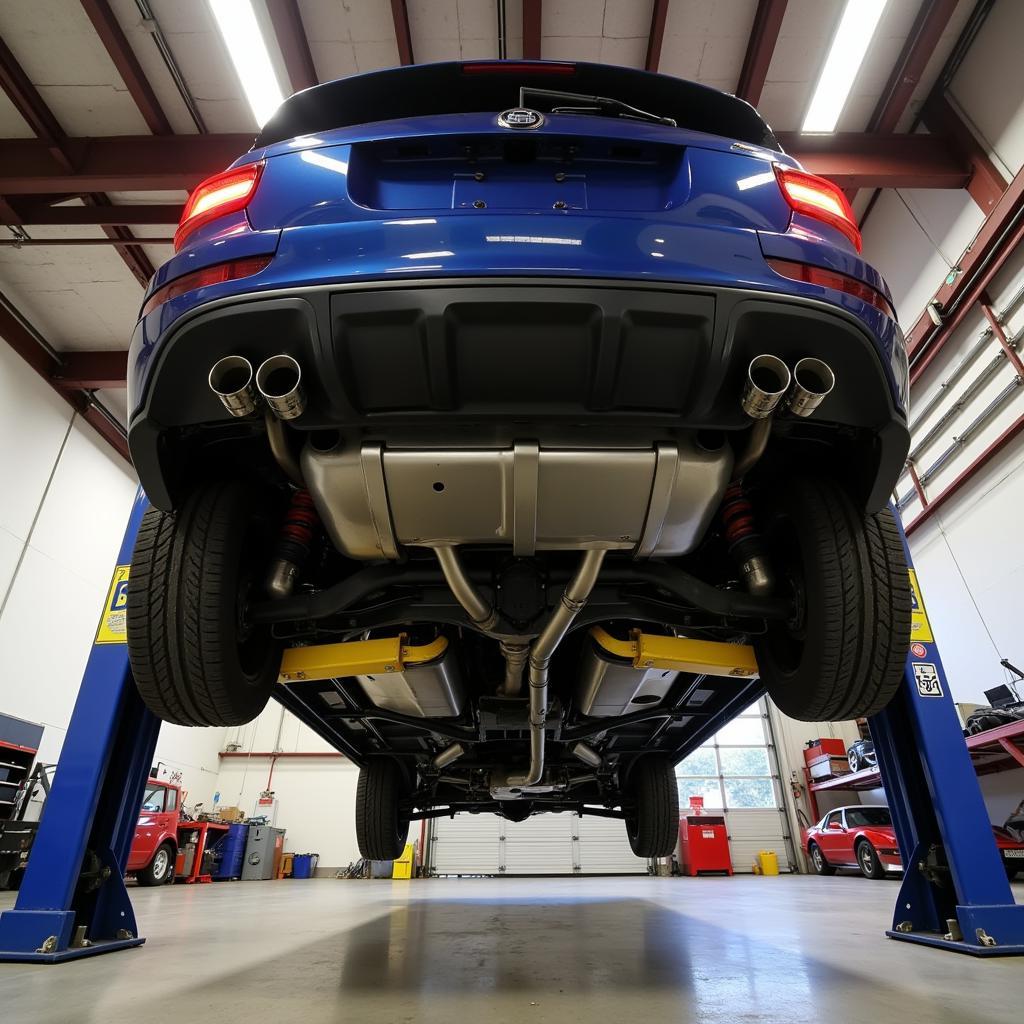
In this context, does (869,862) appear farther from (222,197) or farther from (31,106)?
(31,106)

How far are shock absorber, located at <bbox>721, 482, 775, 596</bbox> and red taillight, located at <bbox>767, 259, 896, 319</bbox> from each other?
0.48 meters

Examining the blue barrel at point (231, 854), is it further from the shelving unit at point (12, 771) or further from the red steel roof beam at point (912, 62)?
the red steel roof beam at point (912, 62)

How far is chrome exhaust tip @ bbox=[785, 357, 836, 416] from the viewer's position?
3.22 feet

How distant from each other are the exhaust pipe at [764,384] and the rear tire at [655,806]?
2.76 meters

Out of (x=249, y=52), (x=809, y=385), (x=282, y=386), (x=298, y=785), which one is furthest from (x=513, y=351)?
(x=298, y=785)

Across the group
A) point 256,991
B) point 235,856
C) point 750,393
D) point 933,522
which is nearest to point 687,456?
point 750,393

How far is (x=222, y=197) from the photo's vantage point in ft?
3.73

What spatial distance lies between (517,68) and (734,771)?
40.5 ft

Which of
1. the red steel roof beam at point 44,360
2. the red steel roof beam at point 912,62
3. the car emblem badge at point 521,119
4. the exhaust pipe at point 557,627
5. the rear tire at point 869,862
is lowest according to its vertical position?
the rear tire at point 869,862

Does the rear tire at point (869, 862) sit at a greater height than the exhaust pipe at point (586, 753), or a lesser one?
lesser

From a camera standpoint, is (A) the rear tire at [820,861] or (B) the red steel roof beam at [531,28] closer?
(B) the red steel roof beam at [531,28]

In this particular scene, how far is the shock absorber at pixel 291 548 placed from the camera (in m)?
1.43

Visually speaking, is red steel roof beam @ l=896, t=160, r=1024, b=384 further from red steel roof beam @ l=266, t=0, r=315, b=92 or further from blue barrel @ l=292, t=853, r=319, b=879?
blue barrel @ l=292, t=853, r=319, b=879

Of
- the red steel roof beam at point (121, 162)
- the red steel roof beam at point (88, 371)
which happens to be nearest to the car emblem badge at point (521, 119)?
the red steel roof beam at point (121, 162)
